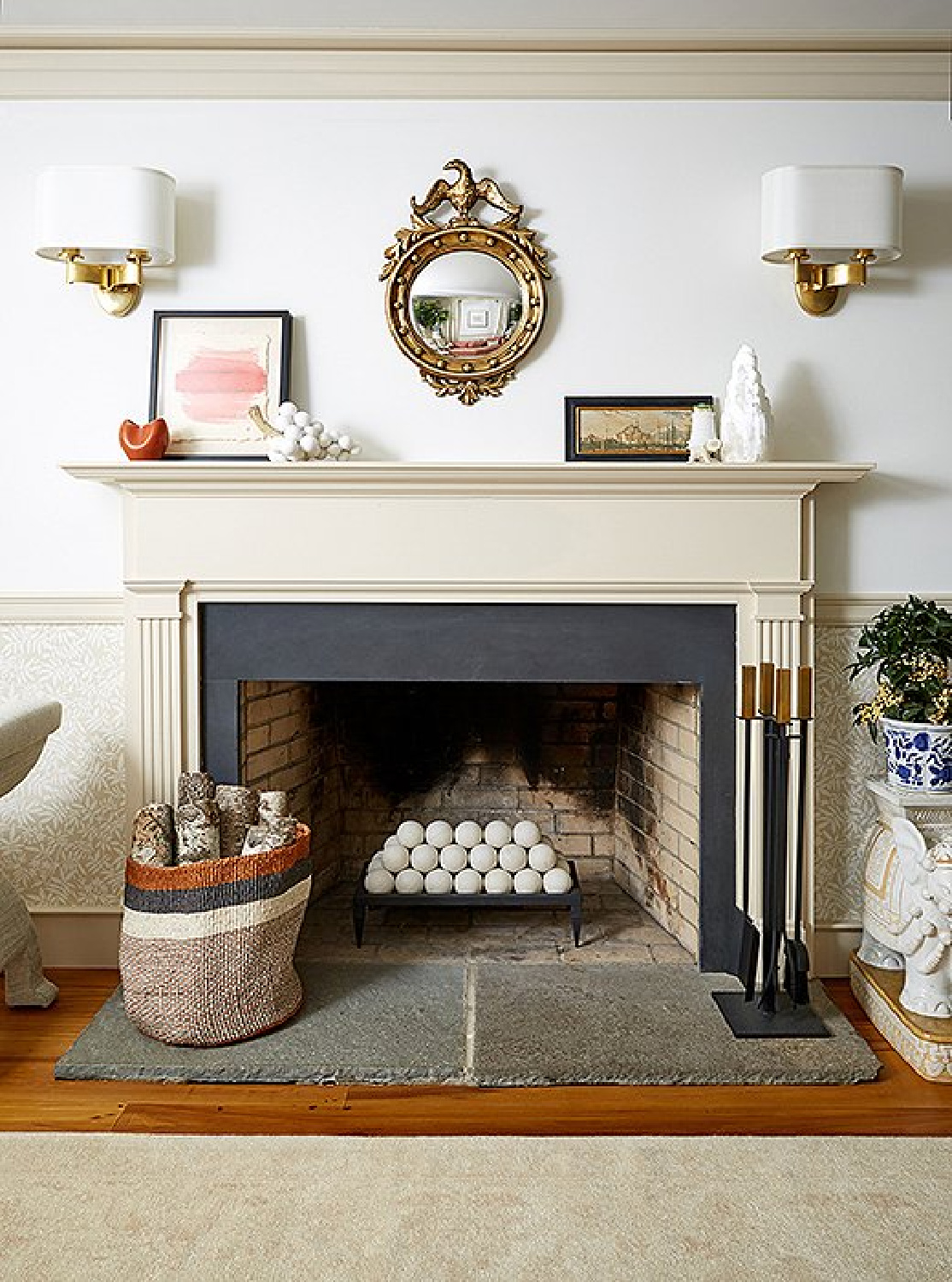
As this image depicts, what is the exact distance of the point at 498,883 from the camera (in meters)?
3.50

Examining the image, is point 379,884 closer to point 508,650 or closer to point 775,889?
point 508,650

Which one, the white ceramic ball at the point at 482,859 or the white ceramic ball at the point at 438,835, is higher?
the white ceramic ball at the point at 438,835

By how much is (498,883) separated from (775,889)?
2.75 ft

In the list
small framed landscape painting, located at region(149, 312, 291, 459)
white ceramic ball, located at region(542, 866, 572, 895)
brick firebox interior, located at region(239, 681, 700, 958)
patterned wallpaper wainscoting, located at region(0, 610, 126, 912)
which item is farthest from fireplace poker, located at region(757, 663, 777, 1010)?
patterned wallpaper wainscoting, located at region(0, 610, 126, 912)

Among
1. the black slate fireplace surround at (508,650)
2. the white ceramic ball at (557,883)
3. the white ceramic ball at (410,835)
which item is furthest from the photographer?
the white ceramic ball at (410,835)

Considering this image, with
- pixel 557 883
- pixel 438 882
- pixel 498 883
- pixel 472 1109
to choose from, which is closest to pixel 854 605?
pixel 557 883

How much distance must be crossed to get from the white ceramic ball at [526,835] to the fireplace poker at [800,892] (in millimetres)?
816

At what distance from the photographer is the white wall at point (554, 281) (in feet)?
10.6

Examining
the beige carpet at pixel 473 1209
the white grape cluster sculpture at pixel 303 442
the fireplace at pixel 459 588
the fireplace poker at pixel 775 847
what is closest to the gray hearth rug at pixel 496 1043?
the fireplace poker at pixel 775 847

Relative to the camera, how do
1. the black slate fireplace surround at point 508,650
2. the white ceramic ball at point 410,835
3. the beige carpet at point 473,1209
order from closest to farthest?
the beige carpet at point 473,1209, the black slate fireplace surround at point 508,650, the white ceramic ball at point 410,835

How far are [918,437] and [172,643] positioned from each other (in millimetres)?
1993

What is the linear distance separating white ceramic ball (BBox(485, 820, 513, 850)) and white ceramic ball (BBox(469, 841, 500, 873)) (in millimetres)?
46

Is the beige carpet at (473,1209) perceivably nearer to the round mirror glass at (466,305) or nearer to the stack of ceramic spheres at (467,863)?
the stack of ceramic spheres at (467,863)

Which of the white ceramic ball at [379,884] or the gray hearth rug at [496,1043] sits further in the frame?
the white ceramic ball at [379,884]
